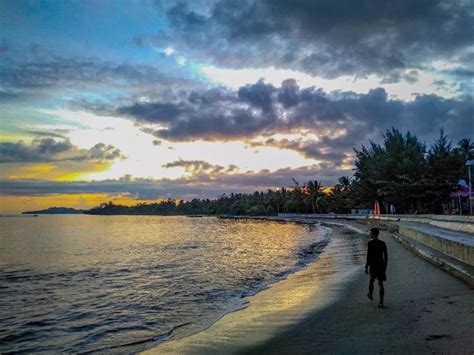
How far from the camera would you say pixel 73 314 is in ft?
43.4

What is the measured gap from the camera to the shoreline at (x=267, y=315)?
8.69 meters

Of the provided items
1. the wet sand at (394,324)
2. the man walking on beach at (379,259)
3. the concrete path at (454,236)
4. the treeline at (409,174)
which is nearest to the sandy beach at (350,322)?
the wet sand at (394,324)

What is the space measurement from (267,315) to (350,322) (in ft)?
8.23

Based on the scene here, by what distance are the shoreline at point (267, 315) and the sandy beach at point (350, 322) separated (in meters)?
0.02

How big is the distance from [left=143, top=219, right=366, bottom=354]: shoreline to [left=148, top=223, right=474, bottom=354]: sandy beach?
0.02 meters

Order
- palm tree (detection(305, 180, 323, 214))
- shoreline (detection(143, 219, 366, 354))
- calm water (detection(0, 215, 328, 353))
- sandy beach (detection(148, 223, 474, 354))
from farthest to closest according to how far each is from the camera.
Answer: palm tree (detection(305, 180, 323, 214)) < calm water (detection(0, 215, 328, 353)) < shoreline (detection(143, 219, 366, 354)) < sandy beach (detection(148, 223, 474, 354))

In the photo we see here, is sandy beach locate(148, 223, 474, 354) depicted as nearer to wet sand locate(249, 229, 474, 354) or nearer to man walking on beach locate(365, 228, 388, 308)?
wet sand locate(249, 229, 474, 354)

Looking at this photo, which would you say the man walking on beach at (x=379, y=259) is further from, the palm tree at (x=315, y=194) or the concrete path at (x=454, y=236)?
the palm tree at (x=315, y=194)

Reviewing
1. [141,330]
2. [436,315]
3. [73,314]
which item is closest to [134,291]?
[73,314]

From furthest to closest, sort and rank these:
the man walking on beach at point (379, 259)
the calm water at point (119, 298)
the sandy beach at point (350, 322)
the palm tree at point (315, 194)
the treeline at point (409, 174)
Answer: the palm tree at point (315, 194)
the treeline at point (409, 174)
the calm water at point (119, 298)
the man walking on beach at point (379, 259)
the sandy beach at point (350, 322)

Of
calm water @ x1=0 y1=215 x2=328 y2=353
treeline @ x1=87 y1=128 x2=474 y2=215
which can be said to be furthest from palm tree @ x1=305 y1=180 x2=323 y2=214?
calm water @ x1=0 y1=215 x2=328 y2=353

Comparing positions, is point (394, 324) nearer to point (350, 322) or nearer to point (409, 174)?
point (350, 322)

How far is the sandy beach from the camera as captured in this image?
748cm

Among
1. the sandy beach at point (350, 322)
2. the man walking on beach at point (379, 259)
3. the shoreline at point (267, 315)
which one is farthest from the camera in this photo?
the man walking on beach at point (379, 259)
